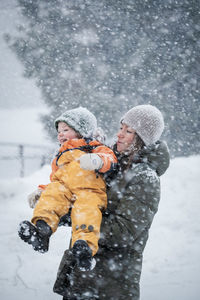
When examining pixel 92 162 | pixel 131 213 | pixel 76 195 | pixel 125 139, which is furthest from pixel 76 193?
pixel 125 139

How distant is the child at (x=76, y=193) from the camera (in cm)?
147

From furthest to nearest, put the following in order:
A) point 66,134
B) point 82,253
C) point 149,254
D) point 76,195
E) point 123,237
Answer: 1. point 149,254
2. point 66,134
3. point 76,195
4. point 123,237
5. point 82,253

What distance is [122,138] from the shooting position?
1817 millimetres

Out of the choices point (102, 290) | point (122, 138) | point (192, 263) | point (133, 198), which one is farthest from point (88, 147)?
point (192, 263)

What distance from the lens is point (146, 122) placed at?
181 cm

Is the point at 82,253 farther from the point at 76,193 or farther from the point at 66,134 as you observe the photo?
the point at 66,134

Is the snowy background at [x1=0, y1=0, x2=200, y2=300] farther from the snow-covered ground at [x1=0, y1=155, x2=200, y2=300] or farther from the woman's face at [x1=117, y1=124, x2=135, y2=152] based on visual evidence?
the woman's face at [x1=117, y1=124, x2=135, y2=152]

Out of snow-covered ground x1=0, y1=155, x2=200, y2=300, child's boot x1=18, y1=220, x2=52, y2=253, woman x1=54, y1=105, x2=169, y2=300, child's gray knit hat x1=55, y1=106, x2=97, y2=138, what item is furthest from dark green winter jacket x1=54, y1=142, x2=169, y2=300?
snow-covered ground x1=0, y1=155, x2=200, y2=300

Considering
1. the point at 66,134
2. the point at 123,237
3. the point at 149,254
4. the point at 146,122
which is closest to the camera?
the point at 123,237

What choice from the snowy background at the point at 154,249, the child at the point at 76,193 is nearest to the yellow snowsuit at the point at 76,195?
the child at the point at 76,193

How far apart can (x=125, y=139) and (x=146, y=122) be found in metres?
0.19

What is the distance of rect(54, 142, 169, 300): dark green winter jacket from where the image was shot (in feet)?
4.95

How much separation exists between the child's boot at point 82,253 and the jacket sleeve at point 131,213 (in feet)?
0.49

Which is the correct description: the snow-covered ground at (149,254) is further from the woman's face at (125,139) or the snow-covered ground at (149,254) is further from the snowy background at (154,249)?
the woman's face at (125,139)
